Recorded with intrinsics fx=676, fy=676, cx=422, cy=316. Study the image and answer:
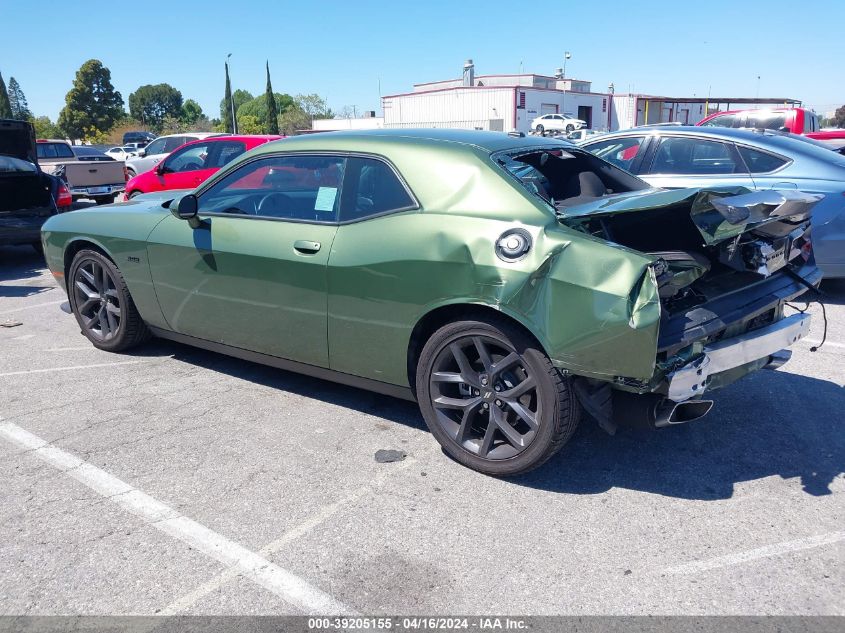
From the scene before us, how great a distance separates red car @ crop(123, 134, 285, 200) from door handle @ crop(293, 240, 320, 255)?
7.24 m

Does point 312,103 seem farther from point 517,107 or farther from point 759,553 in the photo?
point 759,553

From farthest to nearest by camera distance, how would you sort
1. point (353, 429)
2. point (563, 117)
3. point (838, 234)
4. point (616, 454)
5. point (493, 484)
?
point (563, 117) → point (838, 234) → point (353, 429) → point (616, 454) → point (493, 484)

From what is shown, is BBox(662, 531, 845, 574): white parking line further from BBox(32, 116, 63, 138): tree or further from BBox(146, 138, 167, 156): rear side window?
BBox(32, 116, 63, 138): tree

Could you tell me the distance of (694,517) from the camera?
3.07m

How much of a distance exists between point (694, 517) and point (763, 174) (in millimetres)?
4541

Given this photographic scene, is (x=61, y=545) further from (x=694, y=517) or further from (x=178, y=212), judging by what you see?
(x=694, y=517)

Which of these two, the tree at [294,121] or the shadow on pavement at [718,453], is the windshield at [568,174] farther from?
the tree at [294,121]

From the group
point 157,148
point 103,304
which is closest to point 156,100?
point 157,148

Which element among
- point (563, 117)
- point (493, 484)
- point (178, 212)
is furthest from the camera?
point (563, 117)

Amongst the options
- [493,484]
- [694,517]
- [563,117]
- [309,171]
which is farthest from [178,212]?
[563,117]

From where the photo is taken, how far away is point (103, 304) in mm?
5266

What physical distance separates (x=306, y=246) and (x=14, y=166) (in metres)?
7.45

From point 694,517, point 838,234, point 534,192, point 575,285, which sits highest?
point 534,192

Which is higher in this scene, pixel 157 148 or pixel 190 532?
pixel 157 148
